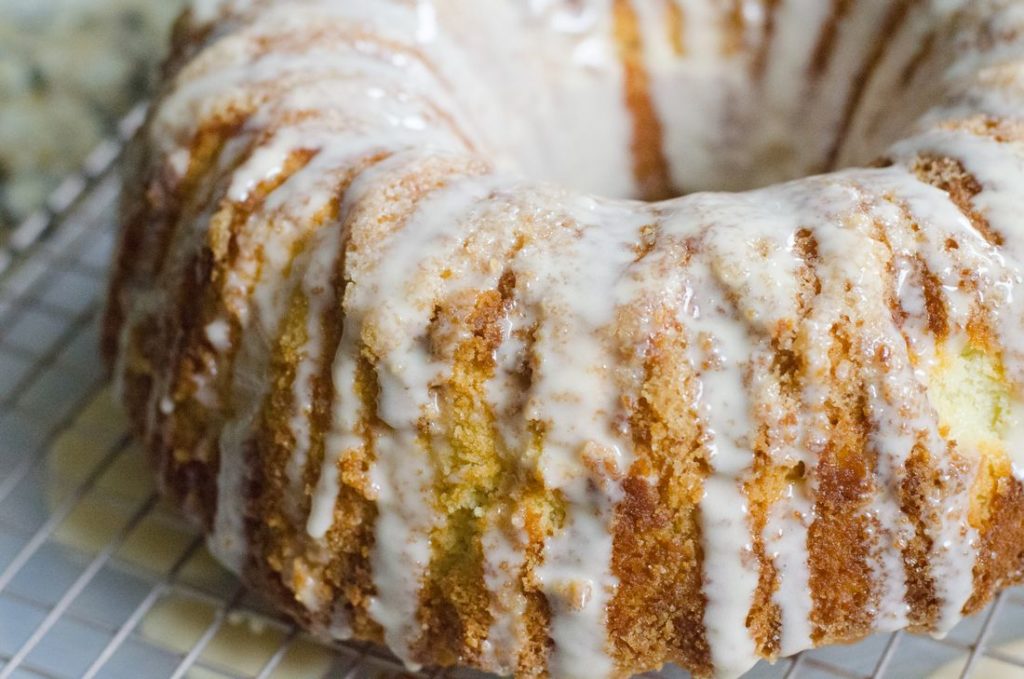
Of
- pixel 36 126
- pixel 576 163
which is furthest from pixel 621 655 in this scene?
pixel 36 126

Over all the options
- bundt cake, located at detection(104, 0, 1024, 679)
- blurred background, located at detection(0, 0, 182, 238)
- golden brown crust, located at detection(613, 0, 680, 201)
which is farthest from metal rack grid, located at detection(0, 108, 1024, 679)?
golden brown crust, located at detection(613, 0, 680, 201)

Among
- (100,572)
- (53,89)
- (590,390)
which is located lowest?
(100,572)

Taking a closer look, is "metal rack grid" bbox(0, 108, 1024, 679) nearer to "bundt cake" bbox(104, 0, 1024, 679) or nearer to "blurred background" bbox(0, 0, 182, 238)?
"bundt cake" bbox(104, 0, 1024, 679)

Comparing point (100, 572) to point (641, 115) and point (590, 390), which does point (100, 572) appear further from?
point (641, 115)

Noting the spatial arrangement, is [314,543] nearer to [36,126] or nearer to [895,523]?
[895,523]

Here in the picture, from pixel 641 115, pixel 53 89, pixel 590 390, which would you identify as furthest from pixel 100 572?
pixel 53 89

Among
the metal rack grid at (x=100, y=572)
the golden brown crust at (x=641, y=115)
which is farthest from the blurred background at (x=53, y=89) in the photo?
→ the golden brown crust at (x=641, y=115)
